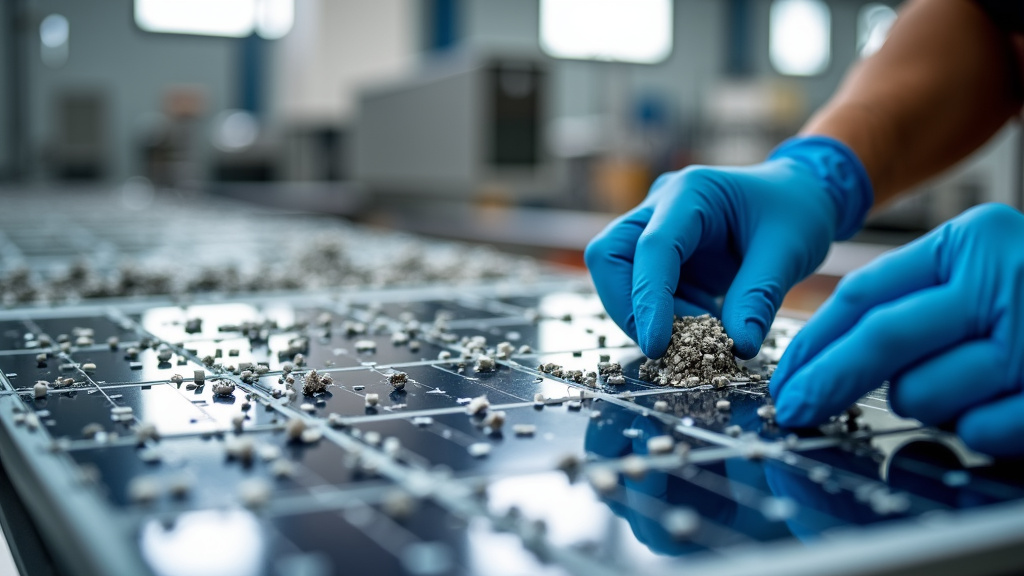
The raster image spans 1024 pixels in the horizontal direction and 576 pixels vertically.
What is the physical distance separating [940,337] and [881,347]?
4 cm

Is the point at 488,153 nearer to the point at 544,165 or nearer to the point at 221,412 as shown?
the point at 544,165

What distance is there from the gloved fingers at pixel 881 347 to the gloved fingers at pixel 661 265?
199 mm

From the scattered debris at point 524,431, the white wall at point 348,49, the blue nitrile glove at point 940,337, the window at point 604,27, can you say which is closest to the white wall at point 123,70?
the window at point 604,27

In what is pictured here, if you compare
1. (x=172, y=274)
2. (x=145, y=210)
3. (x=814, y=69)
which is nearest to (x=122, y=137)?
(x=145, y=210)

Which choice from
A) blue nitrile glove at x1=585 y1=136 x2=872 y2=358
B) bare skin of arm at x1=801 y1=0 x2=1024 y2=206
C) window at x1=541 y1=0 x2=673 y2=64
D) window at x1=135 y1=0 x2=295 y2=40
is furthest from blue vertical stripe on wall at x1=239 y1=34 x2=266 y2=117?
blue nitrile glove at x1=585 y1=136 x2=872 y2=358

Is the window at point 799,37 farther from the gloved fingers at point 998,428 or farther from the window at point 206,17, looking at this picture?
the gloved fingers at point 998,428

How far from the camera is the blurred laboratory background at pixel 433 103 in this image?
3420 mm

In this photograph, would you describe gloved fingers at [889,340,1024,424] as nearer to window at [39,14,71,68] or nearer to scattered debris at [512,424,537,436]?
scattered debris at [512,424,537,436]

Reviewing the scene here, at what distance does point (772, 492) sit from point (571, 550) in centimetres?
15

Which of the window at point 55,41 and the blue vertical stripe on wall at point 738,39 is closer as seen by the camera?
the window at point 55,41

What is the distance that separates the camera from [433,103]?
3.73 meters

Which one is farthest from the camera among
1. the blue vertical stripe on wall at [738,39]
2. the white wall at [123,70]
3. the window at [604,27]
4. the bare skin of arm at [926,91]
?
the blue vertical stripe on wall at [738,39]

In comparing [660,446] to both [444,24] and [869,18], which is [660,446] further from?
[869,18]

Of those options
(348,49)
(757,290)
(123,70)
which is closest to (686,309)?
(757,290)
